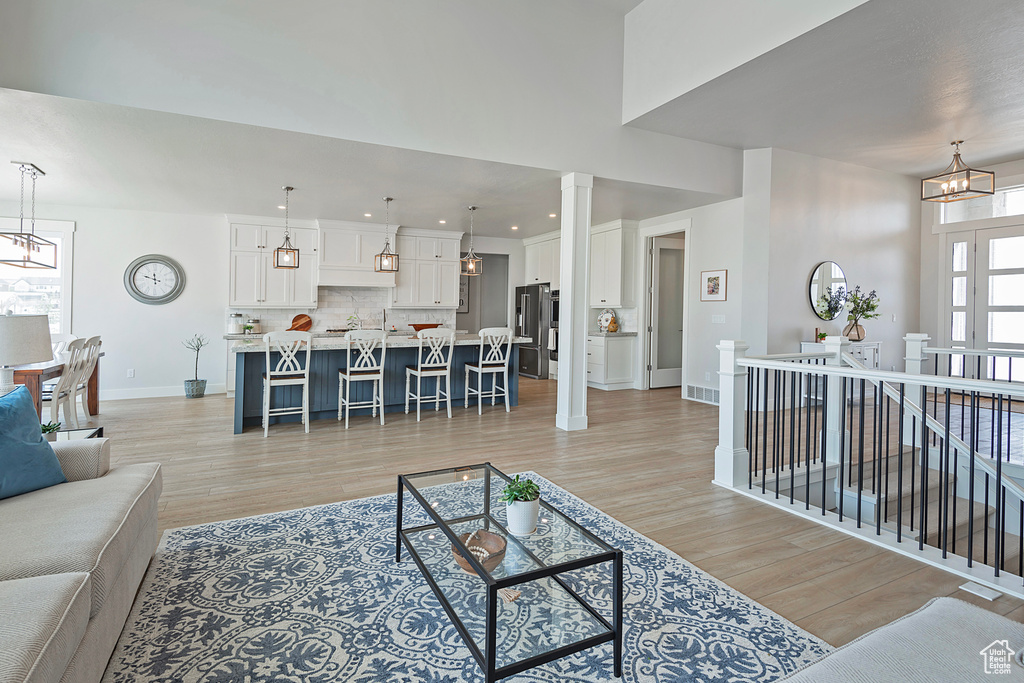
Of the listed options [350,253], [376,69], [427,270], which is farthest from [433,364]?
[427,270]

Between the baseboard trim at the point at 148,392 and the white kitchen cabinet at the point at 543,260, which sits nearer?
the baseboard trim at the point at 148,392

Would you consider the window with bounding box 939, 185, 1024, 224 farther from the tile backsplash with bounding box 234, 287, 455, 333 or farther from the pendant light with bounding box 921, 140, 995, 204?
the tile backsplash with bounding box 234, 287, 455, 333

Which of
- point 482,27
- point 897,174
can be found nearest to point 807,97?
point 482,27

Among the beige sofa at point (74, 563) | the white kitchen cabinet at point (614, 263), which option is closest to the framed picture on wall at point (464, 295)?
the white kitchen cabinet at point (614, 263)

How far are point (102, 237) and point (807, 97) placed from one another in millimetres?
8461

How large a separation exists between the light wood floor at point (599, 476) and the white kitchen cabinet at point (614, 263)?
2018 millimetres

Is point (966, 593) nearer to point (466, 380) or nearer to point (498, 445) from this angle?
point (498, 445)

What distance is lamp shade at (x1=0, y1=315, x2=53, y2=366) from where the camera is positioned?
7.99ft

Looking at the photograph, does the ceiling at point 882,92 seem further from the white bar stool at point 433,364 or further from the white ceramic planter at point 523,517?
the white ceramic planter at point 523,517

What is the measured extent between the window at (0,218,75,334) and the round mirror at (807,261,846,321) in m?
9.59

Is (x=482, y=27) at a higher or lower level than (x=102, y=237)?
higher

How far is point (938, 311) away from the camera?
7.53 meters

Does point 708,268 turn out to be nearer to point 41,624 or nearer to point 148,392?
point 41,624

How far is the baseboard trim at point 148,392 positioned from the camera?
273 inches
